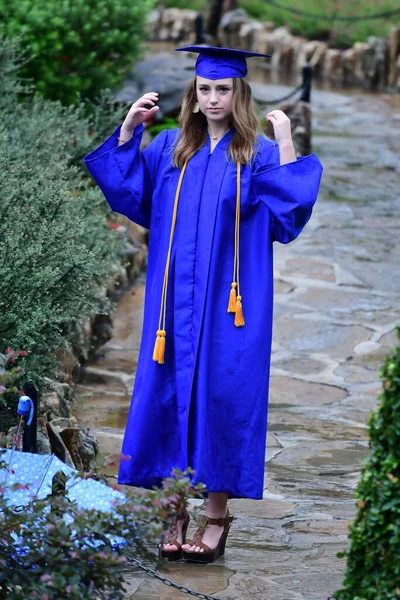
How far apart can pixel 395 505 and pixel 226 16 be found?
1982 centimetres

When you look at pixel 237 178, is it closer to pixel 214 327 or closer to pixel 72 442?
pixel 214 327

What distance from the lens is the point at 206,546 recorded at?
3732 mm

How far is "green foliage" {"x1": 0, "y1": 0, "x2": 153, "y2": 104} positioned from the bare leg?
17.1ft

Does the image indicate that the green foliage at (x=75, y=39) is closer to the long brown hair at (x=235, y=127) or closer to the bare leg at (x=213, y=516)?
the long brown hair at (x=235, y=127)

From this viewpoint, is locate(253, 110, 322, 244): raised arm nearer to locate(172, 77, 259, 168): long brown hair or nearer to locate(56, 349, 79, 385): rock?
locate(172, 77, 259, 168): long brown hair

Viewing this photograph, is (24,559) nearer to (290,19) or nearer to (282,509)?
(282,509)

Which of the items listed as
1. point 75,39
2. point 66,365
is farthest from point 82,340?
point 75,39

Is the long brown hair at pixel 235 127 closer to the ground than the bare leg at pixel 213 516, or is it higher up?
higher up

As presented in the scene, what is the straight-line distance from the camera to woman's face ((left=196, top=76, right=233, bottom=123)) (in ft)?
12.2

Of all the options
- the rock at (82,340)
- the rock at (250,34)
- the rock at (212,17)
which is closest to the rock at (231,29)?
the rock at (250,34)

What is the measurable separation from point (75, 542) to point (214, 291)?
1.23 m

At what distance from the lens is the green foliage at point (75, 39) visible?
8.38 metres

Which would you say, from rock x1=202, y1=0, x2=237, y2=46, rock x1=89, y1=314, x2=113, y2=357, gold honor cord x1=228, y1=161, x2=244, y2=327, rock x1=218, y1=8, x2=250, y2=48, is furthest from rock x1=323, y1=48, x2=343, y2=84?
gold honor cord x1=228, y1=161, x2=244, y2=327

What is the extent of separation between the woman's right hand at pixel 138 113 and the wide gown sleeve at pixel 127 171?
0.03 meters
